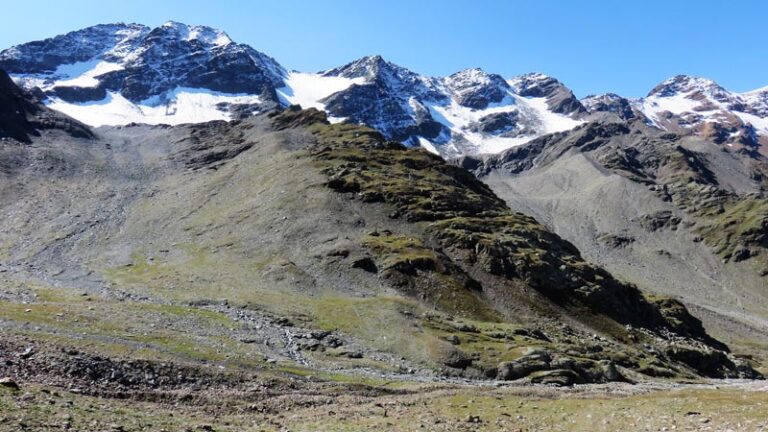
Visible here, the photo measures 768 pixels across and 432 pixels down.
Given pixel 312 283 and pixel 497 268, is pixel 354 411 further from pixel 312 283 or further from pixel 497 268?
pixel 497 268

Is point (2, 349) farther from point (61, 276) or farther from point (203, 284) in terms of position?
point (61, 276)

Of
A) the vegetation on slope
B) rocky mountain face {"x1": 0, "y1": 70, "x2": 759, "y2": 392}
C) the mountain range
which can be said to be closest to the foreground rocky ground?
the mountain range

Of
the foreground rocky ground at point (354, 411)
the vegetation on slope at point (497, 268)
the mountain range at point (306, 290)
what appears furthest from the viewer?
the vegetation on slope at point (497, 268)

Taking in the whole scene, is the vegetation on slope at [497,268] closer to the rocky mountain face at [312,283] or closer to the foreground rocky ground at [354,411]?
the rocky mountain face at [312,283]

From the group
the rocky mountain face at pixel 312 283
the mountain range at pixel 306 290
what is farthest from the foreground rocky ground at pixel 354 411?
the rocky mountain face at pixel 312 283

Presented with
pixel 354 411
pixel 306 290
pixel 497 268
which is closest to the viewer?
pixel 354 411

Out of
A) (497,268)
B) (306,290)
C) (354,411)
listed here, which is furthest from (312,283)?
(354,411)

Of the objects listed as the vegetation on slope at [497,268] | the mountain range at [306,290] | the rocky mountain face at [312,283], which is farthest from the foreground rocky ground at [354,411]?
the vegetation on slope at [497,268]

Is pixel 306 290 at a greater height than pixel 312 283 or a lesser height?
lesser

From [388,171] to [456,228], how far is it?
A: 4479 cm

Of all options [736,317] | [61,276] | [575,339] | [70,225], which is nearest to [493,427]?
[575,339]

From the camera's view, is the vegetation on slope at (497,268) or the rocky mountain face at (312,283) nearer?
the rocky mountain face at (312,283)

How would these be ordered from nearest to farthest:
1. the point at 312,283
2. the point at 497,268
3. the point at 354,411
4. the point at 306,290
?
the point at 354,411 < the point at 306,290 < the point at 312,283 < the point at 497,268

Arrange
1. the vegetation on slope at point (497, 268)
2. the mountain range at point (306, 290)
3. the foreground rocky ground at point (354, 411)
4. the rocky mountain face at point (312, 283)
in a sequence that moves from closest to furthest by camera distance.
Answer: the foreground rocky ground at point (354, 411) → the mountain range at point (306, 290) → the rocky mountain face at point (312, 283) → the vegetation on slope at point (497, 268)
